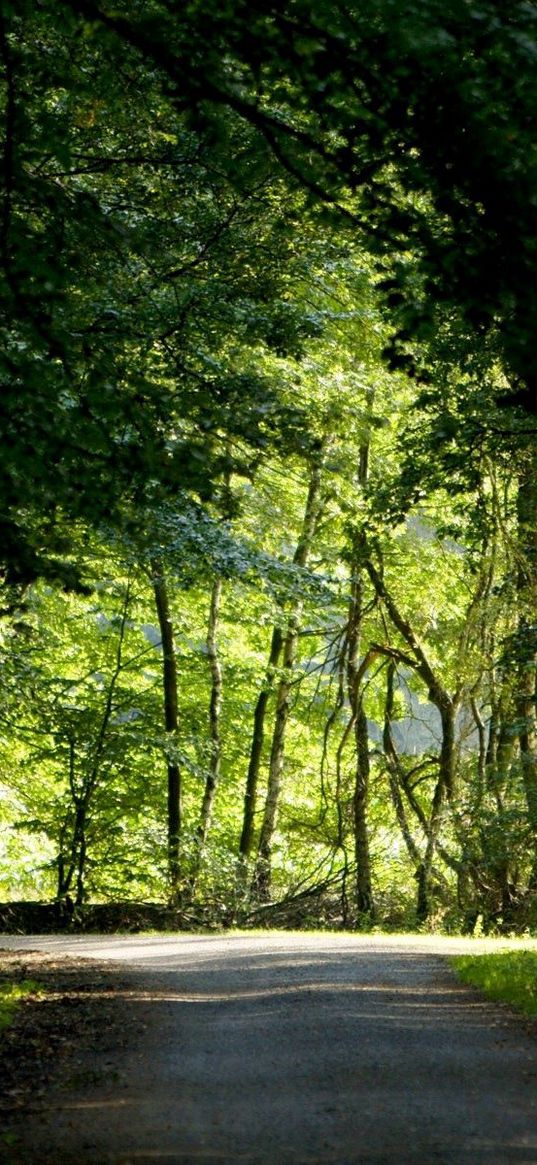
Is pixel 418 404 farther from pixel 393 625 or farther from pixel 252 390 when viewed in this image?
pixel 393 625

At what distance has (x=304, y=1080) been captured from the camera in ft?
23.8

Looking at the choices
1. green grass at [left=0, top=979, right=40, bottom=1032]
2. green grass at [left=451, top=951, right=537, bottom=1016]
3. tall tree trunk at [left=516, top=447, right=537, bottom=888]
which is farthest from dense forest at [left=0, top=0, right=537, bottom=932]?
green grass at [left=0, top=979, right=40, bottom=1032]

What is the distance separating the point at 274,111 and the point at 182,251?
4.93 feet

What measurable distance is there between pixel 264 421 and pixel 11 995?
5.29m

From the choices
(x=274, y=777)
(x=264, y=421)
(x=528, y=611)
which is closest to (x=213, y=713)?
(x=274, y=777)

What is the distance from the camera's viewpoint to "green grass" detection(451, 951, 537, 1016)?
1042cm

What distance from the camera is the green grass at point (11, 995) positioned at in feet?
30.3

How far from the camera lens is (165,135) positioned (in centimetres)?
1074

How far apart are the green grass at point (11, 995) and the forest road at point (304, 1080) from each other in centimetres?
87

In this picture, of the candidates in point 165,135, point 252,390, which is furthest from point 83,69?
point 252,390

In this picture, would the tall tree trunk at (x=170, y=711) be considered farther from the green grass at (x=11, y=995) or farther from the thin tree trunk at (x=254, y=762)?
the green grass at (x=11, y=995)

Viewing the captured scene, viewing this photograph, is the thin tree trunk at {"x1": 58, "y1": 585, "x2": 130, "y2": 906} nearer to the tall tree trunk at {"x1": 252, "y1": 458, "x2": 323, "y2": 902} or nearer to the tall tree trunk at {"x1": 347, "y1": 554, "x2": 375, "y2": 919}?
the tall tree trunk at {"x1": 252, "y1": 458, "x2": 323, "y2": 902}

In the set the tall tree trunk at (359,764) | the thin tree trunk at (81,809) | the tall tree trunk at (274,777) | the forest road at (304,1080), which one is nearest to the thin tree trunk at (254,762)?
the tall tree trunk at (274,777)

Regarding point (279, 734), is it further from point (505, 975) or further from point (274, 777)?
point (505, 975)
